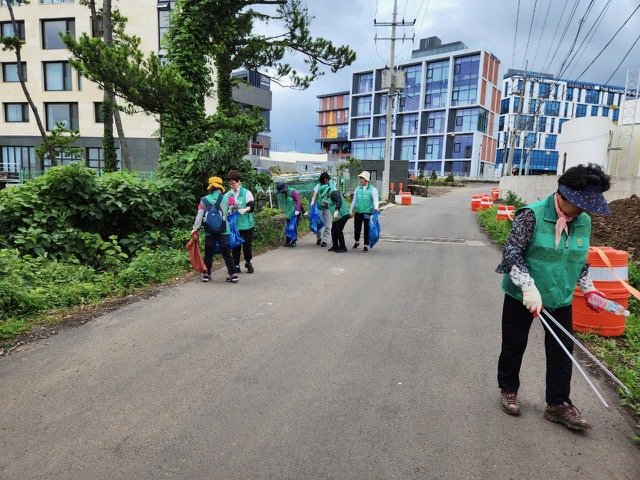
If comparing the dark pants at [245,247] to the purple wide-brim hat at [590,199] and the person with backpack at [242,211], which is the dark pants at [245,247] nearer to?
the person with backpack at [242,211]

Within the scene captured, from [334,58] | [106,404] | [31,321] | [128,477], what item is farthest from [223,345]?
[334,58]

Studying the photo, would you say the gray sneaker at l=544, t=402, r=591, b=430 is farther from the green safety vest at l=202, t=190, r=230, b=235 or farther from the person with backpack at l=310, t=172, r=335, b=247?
the person with backpack at l=310, t=172, r=335, b=247

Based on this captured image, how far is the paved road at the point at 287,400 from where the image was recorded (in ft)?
9.47

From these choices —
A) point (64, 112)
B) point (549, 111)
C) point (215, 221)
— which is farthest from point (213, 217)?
point (549, 111)

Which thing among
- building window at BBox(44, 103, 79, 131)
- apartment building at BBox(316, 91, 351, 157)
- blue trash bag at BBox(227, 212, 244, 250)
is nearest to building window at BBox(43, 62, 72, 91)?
building window at BBox(44, 103, 79, 131)

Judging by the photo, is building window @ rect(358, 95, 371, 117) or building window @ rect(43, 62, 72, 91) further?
building window @ rect(358, 95, 371, 117)

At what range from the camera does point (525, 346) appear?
3486 millimetres

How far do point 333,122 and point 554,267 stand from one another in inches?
4366

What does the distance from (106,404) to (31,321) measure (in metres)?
2.53

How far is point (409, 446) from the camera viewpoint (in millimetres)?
3082

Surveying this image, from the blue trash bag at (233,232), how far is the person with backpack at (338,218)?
10.5ft

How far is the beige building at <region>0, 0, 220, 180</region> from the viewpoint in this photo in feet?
111

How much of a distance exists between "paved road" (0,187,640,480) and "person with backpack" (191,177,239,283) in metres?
1.19

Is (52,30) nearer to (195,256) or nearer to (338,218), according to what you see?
(338,218)
